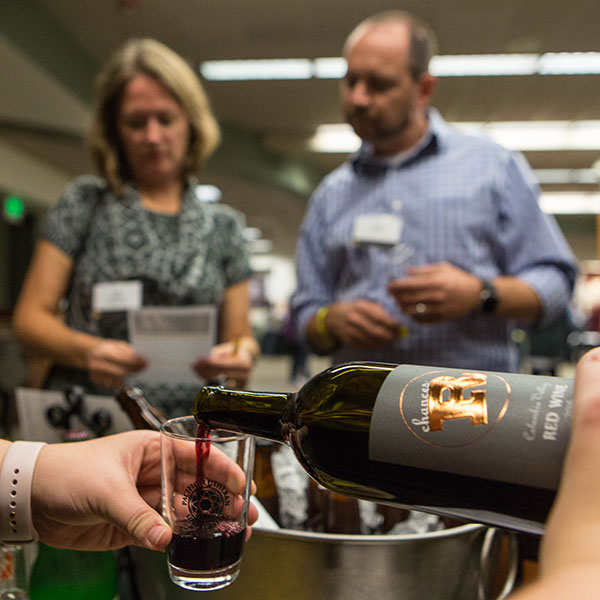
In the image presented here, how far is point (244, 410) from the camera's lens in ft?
1.77

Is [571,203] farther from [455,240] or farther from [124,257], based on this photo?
[124,257]

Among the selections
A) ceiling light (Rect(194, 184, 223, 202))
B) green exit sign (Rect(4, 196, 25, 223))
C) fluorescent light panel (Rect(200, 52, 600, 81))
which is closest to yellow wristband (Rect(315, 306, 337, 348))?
fluorescent light panel (Rect(200, 52, 600, 81))

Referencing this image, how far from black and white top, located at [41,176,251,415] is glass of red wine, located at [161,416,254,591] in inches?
31.1

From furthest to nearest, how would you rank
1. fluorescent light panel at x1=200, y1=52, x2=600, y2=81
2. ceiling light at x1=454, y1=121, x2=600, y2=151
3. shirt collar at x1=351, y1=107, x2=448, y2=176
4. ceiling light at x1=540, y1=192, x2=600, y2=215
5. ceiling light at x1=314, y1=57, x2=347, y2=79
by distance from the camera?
ceiling light at x1=540, y1=192, x2=600, y2=215, ceiling light at x1=454, y1=121, x2=600, y2=151, ceiling light at x1=314, y1=57, x2=347, y2=79, fluorescent light panel at x1=200, y1=52, x2=600, y2=81, shirt collar at x1=351, y1=107, x2=448, y2=176

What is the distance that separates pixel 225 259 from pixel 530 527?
49.0 inches

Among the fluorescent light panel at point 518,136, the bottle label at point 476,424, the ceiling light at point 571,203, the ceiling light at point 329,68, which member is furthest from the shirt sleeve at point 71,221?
the ceiling light at point 571,203

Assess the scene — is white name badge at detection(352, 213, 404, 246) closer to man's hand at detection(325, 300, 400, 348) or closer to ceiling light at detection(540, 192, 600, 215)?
man's hand at detection(325, 300, 400, 348)

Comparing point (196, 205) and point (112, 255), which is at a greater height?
point (196, 205)

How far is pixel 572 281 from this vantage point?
1.47 m

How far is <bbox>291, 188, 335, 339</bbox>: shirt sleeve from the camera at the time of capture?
1.61 meters

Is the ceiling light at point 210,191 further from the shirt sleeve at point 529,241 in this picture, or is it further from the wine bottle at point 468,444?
the wine bottle at point 468,444

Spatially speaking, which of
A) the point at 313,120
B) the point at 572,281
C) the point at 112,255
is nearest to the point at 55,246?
the point at 112,255

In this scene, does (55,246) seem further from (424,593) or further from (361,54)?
(424,593)

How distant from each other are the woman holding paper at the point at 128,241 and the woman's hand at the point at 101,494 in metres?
0.63
